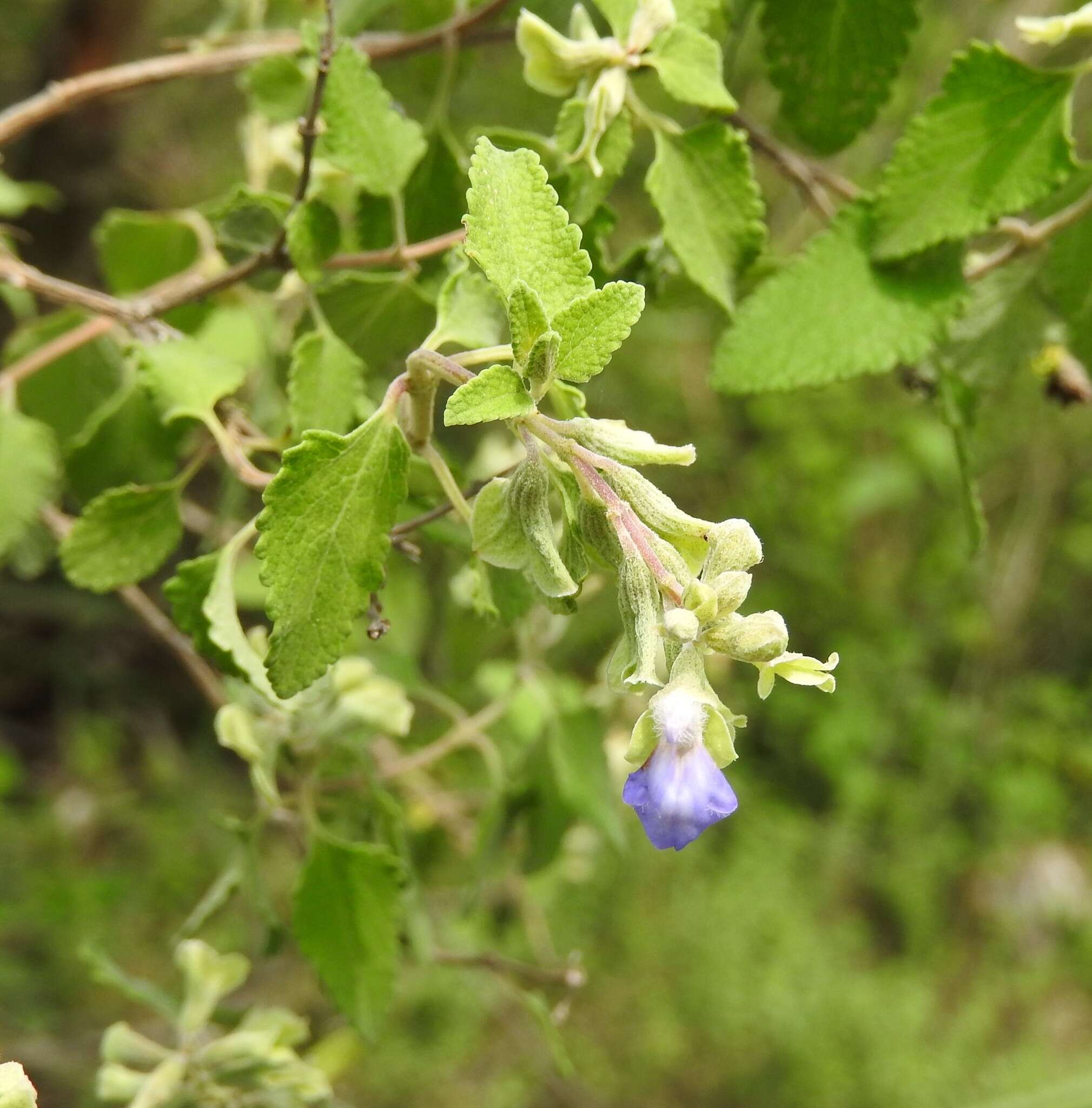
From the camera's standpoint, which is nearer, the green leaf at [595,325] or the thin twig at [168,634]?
the green leaf at [595,325]

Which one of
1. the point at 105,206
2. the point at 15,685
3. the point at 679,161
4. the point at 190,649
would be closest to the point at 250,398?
the point at 190,649

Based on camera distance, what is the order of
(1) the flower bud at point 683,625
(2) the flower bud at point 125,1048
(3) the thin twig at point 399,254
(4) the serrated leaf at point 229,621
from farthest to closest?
(2) the flower bud at point 125,1048 → (3) the thin twig at point 399,254 → (4) the serrated leaf at point 229,621 → (1) the flower bud at point 683,625

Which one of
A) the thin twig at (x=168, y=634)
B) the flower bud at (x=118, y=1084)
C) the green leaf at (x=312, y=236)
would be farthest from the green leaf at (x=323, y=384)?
the flower bud at (x=118, y=1084)

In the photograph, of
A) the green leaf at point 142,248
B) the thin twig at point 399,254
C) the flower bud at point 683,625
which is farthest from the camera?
the green leaf at point 142,248

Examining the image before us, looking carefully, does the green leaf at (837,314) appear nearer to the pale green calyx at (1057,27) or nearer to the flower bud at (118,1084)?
the pale green calyx at (1057,27)

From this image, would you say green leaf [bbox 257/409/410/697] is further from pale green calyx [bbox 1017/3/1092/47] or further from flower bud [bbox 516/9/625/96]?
pale green calyx [bbox 1017/3/1092/47]

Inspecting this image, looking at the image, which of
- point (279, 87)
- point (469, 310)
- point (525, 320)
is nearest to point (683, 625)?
point (525, 320)
